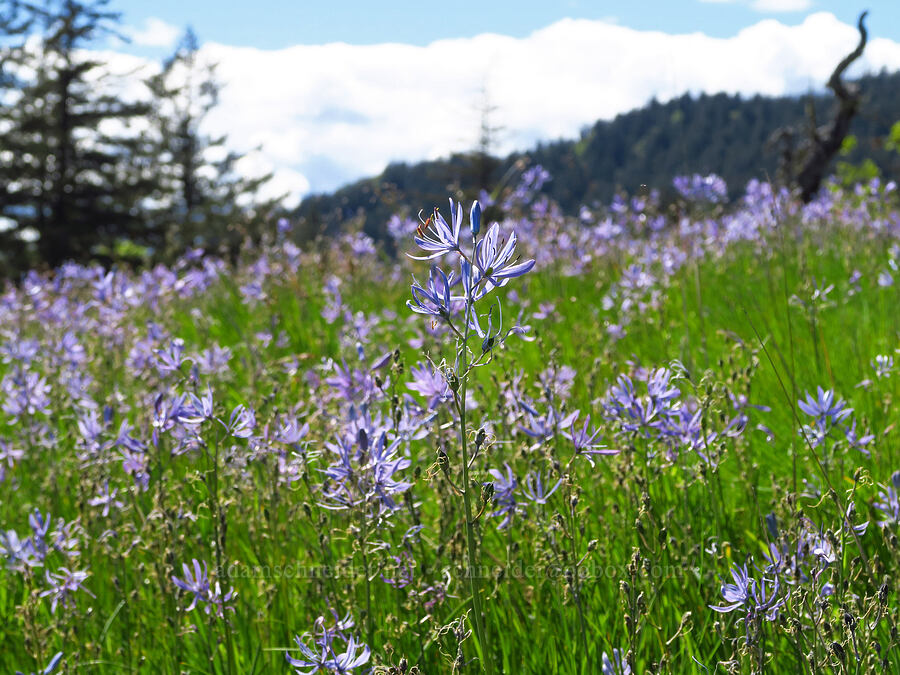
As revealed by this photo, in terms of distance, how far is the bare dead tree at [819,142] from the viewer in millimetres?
15352

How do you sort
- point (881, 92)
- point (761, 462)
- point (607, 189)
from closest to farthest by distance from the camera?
point (761, 462) → point (881, 92) → point (607, 189)

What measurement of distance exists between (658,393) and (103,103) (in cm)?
3914

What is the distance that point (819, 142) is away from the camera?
15797 millimetres

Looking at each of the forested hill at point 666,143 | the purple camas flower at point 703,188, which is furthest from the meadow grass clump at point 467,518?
the forested hill at point 666,143

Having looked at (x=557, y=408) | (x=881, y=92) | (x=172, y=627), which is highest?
(x=881, y=92)

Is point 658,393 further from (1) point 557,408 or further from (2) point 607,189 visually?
(2) point 607,189

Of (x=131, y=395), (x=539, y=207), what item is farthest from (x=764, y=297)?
(x=131, y=395)

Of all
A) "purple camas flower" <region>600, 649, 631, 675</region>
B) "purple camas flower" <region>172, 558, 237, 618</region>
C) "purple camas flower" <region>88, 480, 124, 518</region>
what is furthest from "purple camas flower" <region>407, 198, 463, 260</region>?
"purple camas flower" <region>88, 480, 124, 518</region>

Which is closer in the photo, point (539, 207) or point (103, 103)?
point (539, 207)

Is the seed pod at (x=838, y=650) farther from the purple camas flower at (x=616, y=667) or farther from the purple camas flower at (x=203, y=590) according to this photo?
the purple camas flower at (x=203, y=590)

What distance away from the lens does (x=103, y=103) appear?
35.2m

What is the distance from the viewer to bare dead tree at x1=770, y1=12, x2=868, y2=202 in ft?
50.4

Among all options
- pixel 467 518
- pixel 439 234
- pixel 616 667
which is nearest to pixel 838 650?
pixel 616 667

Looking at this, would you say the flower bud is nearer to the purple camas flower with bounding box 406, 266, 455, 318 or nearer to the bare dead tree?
the purple camas flower with bounding box 406, 266, 455, 318
